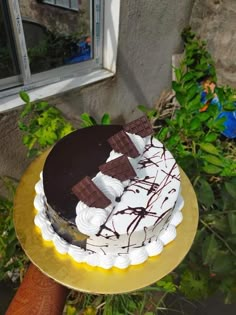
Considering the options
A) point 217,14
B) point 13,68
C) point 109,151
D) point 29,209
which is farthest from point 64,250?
point 217,14

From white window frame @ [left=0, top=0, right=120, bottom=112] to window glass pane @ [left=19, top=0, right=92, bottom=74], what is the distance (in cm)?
6

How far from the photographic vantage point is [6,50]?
127cm

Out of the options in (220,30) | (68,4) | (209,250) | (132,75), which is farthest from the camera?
(220,30)

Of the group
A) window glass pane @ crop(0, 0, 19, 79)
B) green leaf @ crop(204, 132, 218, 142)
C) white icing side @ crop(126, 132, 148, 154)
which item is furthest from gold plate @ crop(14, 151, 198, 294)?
window glass pane @ crop(0, 0, 19, 79)

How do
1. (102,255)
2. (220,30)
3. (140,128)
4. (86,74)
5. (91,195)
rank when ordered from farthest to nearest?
1. (220,30)
2. (86,74)
3. (140,128)
4. (102,255)
5. (91,195)

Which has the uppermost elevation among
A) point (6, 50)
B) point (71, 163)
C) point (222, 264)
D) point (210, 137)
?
point (6, 50)

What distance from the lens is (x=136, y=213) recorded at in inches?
30.3

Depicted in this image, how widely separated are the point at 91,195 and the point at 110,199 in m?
0.08

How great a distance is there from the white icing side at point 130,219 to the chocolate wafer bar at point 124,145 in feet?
0.10

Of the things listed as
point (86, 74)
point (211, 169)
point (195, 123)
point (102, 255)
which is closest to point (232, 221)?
point (211, 169)

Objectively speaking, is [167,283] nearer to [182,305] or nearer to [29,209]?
[182,305]

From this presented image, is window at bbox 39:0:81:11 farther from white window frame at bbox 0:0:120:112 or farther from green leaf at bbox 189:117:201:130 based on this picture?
green leaf at bbox 189:117:201:130

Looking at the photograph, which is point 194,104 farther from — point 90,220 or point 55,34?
point 55,34

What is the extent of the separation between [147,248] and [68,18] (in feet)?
4.01
